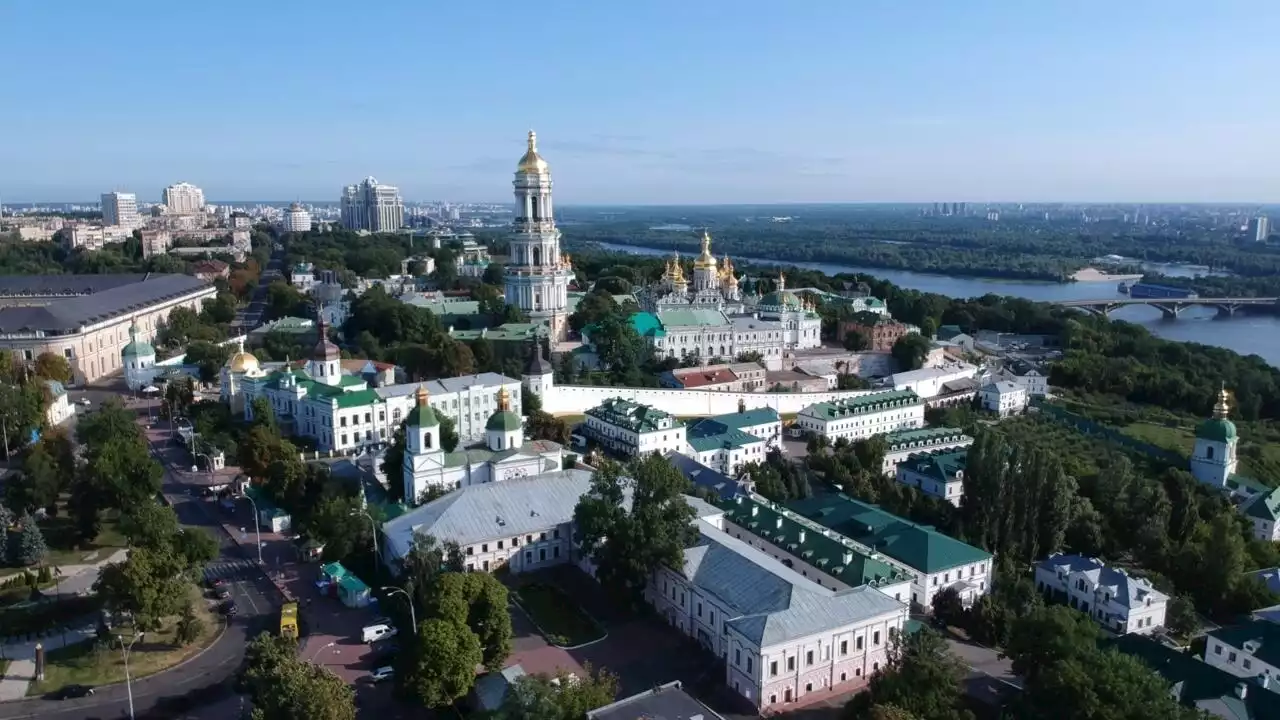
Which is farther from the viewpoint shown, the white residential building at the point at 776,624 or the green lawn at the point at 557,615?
the green lawn at the point at 557,615

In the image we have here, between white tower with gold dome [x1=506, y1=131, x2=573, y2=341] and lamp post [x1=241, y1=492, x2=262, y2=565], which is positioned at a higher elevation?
white tower with gold dome [x1=506, y1=131, x2=573, y2=341]

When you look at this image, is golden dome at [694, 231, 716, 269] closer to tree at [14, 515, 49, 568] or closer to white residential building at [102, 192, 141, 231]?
tree at [14, 515, 49, 568]

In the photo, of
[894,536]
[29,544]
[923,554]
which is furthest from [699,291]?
[29,544]

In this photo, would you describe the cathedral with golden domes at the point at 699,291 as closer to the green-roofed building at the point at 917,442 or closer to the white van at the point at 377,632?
the green-roofed building at the point at 917,442

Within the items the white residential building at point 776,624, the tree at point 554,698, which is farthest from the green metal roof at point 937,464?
the tree at point 554,698

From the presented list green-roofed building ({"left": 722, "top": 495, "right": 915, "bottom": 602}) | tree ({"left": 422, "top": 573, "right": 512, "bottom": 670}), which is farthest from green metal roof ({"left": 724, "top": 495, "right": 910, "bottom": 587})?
tree ({"left": 422, "top": 573, "right": 512, "bottom": 670})

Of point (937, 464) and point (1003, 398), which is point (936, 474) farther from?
point (1003, 398)
